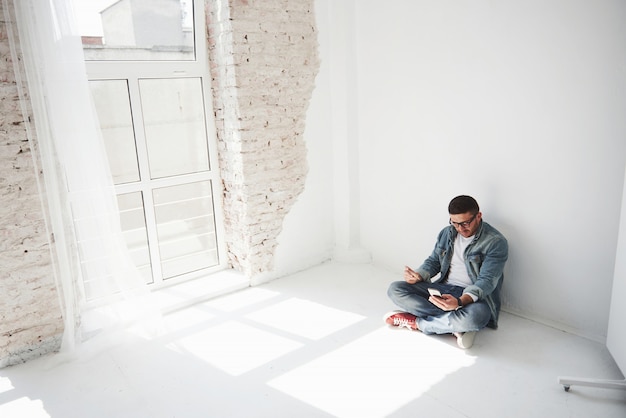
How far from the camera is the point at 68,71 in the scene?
2660mm

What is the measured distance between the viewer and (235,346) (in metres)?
2.99

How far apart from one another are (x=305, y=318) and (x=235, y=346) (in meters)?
0.52

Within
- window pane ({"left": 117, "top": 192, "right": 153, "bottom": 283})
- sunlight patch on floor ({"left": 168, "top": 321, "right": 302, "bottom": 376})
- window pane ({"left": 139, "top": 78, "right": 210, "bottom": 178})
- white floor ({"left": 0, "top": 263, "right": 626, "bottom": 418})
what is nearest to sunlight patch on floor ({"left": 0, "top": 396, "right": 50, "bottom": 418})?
white floor ({"left": 0, "top": 263, "right": 626, "bottom": 418})

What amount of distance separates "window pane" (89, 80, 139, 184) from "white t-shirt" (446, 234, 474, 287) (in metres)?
2.19

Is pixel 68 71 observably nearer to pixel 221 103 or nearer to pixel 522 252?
pixel 221 103

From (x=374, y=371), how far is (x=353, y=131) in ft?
6.46

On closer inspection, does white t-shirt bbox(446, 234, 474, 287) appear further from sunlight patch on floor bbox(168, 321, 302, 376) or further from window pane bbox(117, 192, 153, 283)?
window pane bbox(117, 192, 153, 283)

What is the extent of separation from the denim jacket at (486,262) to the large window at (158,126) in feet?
6.14

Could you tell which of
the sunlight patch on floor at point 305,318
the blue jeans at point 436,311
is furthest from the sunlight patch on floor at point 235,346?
the blue jeans at point 436,311

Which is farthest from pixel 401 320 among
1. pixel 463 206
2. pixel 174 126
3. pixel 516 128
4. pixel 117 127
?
pixel 117 127

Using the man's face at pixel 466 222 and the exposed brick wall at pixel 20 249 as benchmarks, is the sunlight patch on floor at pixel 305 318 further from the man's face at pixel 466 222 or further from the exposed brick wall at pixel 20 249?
the exposed brick wall at pixel 20 249

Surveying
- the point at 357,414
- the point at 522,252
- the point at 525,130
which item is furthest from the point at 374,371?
the point at 525,130

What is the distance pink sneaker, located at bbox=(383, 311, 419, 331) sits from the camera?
302 cm

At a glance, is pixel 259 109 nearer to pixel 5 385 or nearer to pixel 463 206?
pixel 463 206
